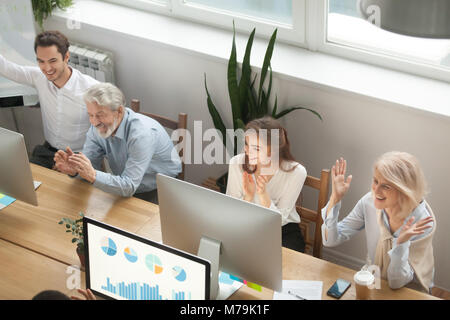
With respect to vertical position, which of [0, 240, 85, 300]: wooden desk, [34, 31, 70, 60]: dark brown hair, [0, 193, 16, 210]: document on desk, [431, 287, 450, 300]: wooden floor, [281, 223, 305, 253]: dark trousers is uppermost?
[34, 31, 70, 60]: dark brown hair

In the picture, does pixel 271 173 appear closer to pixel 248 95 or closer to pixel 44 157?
pixel 248 95

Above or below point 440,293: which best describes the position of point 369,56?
above

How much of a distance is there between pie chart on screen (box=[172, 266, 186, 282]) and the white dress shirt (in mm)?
1729

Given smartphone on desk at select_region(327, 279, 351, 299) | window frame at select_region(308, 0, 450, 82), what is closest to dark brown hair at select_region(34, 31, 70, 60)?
window frame at select_region(308, 0, 450, 82)

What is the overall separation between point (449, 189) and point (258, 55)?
4.35 ft

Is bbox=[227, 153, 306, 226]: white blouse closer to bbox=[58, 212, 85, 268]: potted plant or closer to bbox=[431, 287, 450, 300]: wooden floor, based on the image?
bbox=[58, 212, 85, 268]: potted plant

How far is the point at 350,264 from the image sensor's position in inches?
152

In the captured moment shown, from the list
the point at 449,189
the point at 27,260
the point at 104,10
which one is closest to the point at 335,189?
the point at 449,189

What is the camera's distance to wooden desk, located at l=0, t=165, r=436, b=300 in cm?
264

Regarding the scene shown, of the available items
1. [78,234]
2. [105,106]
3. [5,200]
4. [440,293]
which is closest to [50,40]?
[105,106]

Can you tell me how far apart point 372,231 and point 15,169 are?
66.0 inches

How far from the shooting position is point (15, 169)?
288cm

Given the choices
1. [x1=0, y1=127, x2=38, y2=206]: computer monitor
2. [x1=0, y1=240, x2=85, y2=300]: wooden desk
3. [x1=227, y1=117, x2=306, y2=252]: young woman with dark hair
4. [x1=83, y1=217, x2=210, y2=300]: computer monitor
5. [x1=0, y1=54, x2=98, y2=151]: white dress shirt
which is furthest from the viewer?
[x1=0, y1=54, x2=98, y2=151]: white dress shirt

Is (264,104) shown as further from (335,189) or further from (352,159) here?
(335,189)
